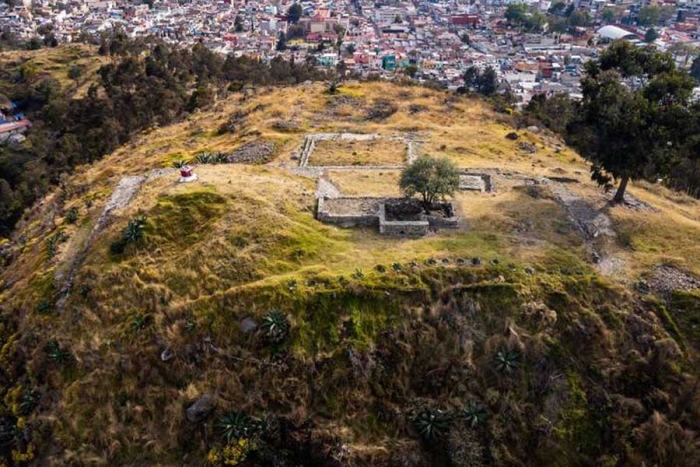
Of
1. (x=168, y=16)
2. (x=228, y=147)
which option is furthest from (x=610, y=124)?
(x=168, y=16)

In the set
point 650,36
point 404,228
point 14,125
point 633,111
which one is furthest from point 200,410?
point 650,36

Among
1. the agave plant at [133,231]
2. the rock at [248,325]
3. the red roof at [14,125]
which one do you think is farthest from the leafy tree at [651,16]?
the rock at [248,325]

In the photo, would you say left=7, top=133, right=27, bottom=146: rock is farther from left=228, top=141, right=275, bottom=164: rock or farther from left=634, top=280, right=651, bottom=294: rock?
left=634, top=280, right=651, bottom=294: rock

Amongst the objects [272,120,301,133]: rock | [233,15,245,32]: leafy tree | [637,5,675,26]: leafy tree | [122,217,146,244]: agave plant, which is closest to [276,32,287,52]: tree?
[233,15,245,32]: leafy tree

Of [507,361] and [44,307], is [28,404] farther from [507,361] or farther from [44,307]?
[507,361]

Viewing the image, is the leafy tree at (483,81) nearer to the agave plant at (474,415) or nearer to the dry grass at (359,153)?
the dry grass at (359,153)

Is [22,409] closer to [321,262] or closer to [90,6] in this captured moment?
[321,262]
